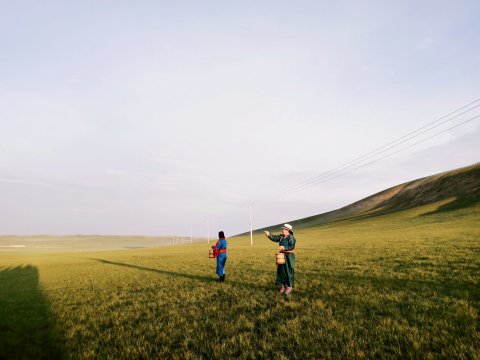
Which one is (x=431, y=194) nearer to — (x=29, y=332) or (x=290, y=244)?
(x=290, y=244)

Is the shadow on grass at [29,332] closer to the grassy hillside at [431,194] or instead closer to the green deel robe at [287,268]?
the green deel robe at [287,268]

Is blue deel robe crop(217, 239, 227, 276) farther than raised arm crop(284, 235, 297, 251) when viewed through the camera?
Yes

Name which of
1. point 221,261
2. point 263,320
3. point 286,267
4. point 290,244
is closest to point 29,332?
point 263,320

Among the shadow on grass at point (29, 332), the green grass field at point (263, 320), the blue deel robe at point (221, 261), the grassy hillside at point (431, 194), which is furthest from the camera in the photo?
the grassy hillside at point (431, 194)

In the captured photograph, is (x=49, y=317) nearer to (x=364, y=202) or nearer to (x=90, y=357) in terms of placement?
(x=90, y=357)

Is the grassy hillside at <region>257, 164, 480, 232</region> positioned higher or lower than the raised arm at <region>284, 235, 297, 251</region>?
higher

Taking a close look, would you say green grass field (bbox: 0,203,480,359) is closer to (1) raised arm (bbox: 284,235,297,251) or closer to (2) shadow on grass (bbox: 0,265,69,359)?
(2) shadow on grass (bbox: 0,265,69,359)

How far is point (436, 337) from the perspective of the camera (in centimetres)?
681

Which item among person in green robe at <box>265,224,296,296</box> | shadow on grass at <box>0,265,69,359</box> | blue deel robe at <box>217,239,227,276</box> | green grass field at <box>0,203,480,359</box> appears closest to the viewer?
green grass field at <box>0,203,480,359</box>

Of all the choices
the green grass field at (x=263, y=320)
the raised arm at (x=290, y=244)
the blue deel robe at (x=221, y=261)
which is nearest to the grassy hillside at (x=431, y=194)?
the blue deel robe at (x=221, y=261)

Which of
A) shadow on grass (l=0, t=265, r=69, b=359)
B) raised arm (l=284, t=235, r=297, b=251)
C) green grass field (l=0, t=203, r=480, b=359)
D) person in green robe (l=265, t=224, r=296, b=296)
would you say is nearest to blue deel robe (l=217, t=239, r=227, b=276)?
green grass field (l=0, t=203, r=480, b=359)

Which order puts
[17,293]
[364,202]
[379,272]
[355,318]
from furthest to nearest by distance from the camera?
1. [364,202]
2. [17,293]
3. [379,272]
4. [355,318]

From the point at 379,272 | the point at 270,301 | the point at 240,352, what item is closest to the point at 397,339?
the point at 240,352

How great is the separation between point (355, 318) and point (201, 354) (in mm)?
4403
